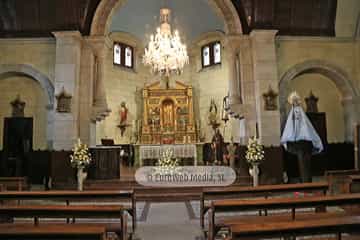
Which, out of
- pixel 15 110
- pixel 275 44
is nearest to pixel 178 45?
pixel 275 44

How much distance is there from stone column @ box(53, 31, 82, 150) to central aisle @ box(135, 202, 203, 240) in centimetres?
419

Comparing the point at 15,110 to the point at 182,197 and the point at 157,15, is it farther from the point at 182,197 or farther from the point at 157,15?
the point at 157,15

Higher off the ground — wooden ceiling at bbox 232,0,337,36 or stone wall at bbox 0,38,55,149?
wooden ceiling at bbox 232,0,337,36

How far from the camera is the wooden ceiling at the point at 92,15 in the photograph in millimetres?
10422

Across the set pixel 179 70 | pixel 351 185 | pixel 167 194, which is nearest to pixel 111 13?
pixel 179 70

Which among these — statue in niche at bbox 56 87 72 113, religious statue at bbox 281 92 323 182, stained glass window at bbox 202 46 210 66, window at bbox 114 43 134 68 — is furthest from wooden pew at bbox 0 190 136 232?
stained glass window at bbox 202 46 210 66

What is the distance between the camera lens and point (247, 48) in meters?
10.8

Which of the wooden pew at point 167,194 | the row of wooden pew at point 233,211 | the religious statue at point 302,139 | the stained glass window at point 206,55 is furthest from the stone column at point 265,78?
the stained glass window at point 206,55

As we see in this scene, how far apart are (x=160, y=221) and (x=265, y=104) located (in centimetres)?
560

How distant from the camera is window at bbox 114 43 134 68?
1719cm

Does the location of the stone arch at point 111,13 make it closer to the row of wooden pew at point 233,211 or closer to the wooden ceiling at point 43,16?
the wooden ceiling at point 43,16

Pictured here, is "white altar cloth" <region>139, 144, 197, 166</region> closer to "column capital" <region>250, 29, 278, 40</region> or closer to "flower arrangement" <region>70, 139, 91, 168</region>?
"flower arrangement" <region>70, 139, 91, 168</region>

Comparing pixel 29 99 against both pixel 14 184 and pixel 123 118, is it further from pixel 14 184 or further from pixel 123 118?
pixel 123 118

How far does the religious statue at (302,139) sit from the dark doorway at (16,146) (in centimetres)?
799
